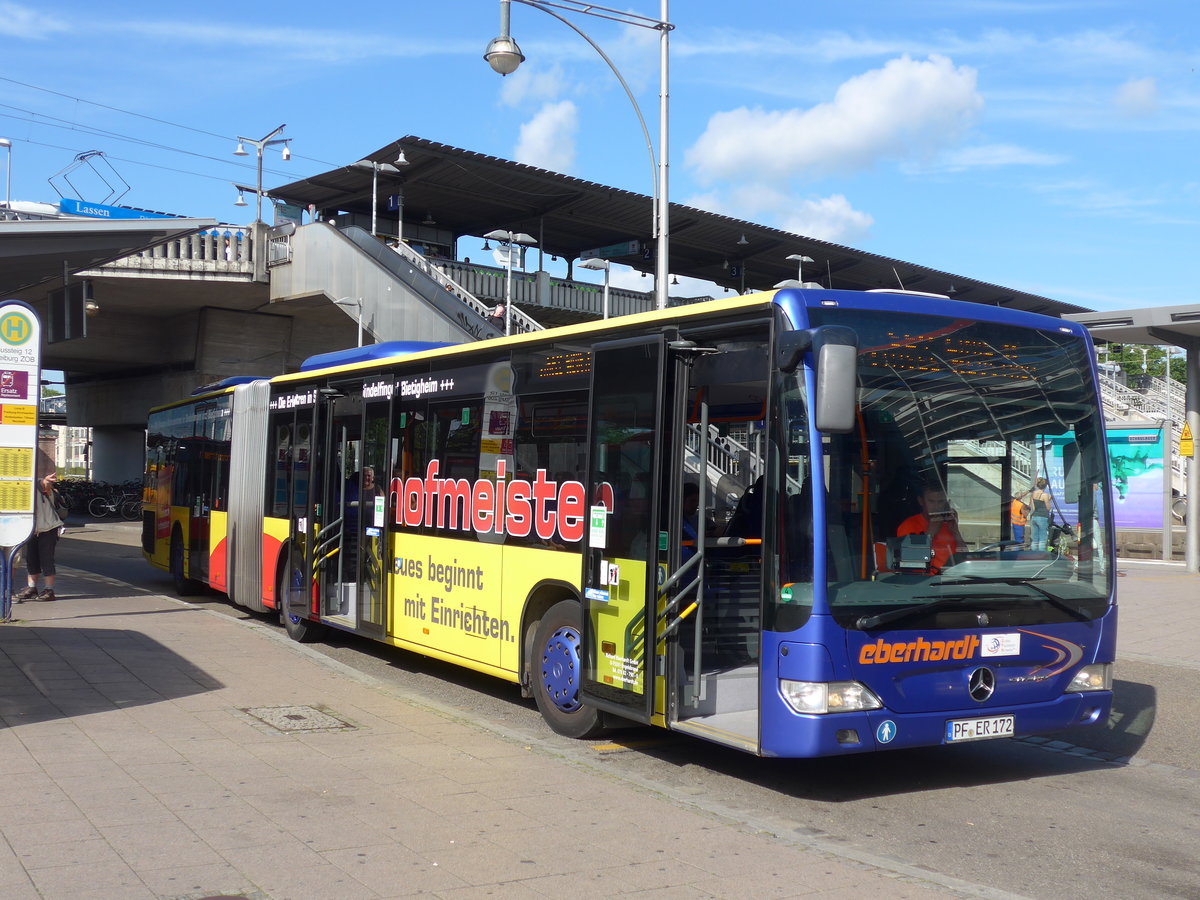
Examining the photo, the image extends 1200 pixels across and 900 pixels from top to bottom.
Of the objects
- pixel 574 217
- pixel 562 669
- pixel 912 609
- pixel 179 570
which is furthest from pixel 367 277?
pixel 912 609

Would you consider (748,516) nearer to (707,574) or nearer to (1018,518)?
(707,574)

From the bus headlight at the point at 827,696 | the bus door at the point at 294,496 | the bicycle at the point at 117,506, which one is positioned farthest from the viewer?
the bicycle at the point at 117,506

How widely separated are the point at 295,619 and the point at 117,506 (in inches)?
1386

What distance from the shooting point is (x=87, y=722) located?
860 cm

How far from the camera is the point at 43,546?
1588 centimetres

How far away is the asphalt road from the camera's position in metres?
5.90

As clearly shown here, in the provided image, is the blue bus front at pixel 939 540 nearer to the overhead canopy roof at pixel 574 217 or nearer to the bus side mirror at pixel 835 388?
the bus side mirror at pixel 835 388

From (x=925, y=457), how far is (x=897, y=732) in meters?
1.61

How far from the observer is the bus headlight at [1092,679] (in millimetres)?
7621

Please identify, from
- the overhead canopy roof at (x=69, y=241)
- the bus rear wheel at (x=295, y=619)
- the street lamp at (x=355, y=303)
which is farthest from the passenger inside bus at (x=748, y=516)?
the street lamp at (x=355, y=303)

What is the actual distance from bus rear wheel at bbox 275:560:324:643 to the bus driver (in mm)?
8067

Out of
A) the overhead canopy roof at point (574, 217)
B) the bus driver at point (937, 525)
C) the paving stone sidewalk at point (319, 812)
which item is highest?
the overhead canopy roof at point (574, 217)

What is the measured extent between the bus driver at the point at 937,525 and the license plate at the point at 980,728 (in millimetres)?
937

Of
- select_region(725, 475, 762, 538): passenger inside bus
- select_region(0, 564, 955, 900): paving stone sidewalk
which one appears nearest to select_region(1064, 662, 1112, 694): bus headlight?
select_region(725, 475, 762, 538): passenger inside bus
